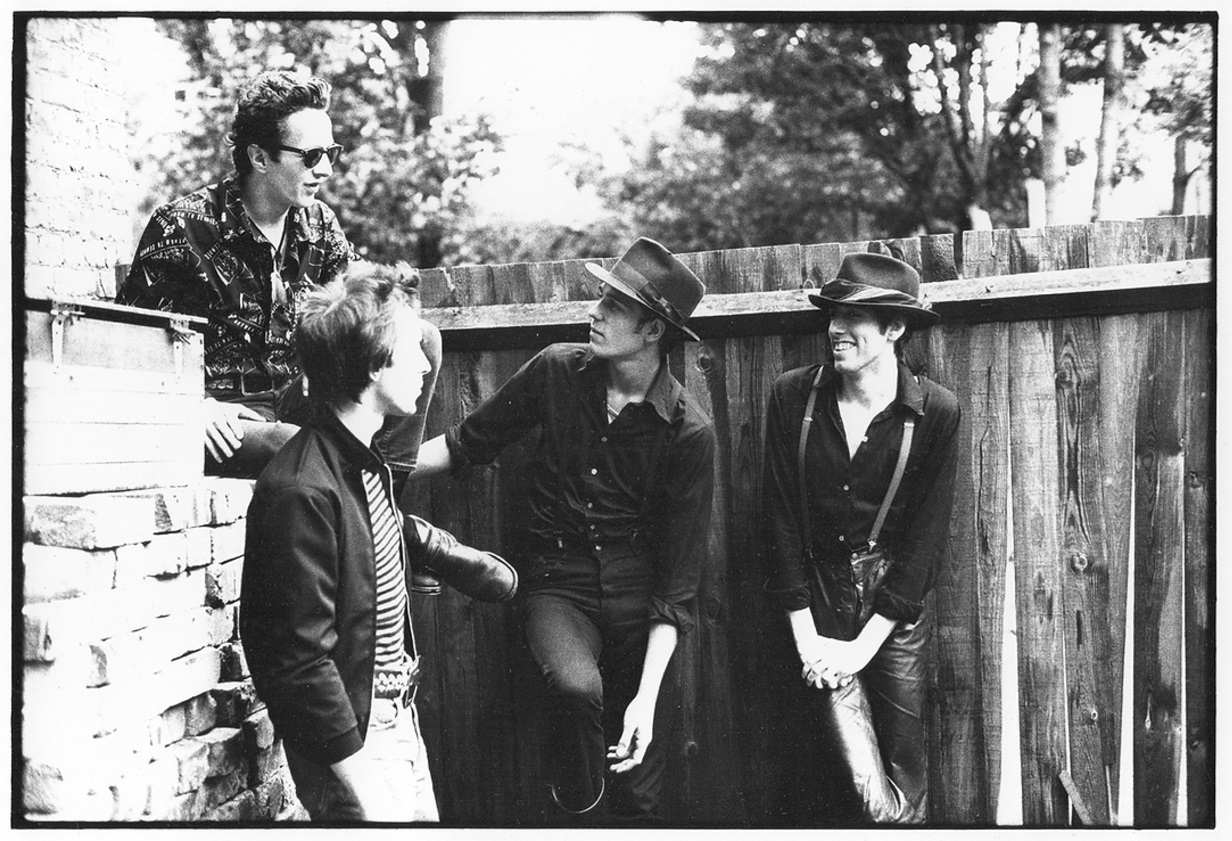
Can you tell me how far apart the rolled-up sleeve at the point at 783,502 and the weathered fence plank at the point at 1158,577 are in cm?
109

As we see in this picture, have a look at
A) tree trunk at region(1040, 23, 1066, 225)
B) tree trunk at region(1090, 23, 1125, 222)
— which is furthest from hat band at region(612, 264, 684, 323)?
tree trunk at region(1040, 23, 1066, 225)

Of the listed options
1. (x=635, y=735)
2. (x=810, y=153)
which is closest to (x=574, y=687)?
(x=635, y=735)

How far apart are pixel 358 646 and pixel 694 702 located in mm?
1152

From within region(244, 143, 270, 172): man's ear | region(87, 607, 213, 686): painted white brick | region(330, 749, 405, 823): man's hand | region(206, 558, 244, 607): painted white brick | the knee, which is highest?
region(244, 143, 270, 172): man's ear

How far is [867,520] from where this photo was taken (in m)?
3.67

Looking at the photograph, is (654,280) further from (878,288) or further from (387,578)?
(387,578)

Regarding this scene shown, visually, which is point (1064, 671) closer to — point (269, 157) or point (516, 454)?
point (516, 454)

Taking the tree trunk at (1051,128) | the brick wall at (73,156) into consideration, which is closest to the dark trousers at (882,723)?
the brick wall at (73,156)

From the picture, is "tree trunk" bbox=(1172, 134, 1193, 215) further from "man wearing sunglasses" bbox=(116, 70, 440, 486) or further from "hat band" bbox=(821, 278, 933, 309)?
"man wearing sunglasses" bbox=(116, 70, 440, 486)

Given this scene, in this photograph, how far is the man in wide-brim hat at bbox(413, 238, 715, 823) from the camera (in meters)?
3.67

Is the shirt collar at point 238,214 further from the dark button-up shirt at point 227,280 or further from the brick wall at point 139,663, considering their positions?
the brick wall at point 139,663

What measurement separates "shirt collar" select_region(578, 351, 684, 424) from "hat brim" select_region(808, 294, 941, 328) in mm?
511

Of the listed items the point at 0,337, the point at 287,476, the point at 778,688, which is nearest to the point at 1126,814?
the point at 778,688

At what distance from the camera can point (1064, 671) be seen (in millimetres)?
3799
